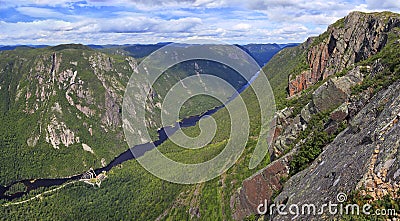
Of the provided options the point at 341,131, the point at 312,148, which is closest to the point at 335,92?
the point at 341,131

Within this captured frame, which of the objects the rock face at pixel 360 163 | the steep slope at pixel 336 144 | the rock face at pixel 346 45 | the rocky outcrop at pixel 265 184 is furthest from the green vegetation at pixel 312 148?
the rock face at pixel 346 45

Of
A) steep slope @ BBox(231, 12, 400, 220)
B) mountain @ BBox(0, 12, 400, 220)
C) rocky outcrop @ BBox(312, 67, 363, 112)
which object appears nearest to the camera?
mountain @ BBox(0, 12, 400, 220)

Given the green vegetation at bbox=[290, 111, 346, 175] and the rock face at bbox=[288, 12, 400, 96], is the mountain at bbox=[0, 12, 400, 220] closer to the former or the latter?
the green vegetation at bbox=[290, 111, 346, 175]

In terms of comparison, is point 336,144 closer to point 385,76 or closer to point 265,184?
point 265,184

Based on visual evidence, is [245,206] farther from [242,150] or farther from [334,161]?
[242,150]

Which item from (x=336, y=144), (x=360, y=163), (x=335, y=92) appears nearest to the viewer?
(x=360, y=163)

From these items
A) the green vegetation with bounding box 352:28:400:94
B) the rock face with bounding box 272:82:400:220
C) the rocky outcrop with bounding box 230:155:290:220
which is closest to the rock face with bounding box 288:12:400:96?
the green vegetation with bounding box 352:28:400:94

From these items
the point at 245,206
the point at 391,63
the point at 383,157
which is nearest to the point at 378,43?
the point at 391,63
